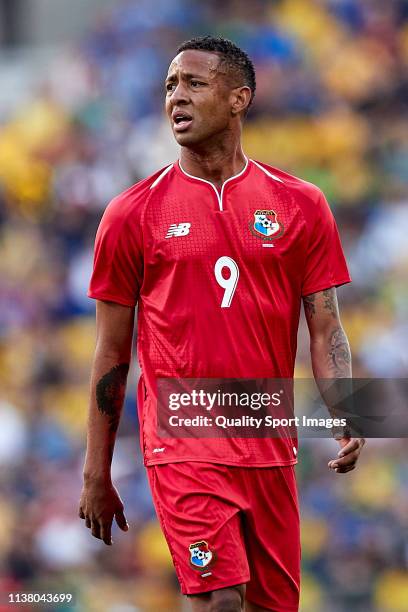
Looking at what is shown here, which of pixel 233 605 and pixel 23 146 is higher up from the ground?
pixel 23 146

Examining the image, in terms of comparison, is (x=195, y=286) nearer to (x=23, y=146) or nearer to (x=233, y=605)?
(x=233, y=605)

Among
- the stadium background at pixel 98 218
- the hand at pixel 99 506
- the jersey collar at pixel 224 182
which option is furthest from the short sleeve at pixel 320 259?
the stadium background at pixel 98 218

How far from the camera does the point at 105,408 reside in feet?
15.8

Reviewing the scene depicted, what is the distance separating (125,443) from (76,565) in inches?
39.1

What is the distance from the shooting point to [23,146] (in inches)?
475

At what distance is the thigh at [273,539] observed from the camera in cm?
468

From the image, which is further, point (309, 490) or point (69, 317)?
point (69, 317)

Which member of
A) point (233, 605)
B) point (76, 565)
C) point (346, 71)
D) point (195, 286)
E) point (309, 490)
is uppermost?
point (346, 71)

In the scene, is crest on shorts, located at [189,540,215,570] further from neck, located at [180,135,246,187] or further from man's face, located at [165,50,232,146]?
man's face, located at [165,50,232,146]

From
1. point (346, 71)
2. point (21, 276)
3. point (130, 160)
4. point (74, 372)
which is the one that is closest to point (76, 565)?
point (74, 372)

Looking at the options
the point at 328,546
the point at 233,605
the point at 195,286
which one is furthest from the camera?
the point at 328,546

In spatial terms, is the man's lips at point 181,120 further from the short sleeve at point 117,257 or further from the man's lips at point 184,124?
the short sleeve at point 117,257

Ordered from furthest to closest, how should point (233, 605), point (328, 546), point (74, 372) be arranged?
point (74, 372), point (328, 546), point (233, 605)

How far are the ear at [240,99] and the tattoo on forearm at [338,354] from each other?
0.93m
